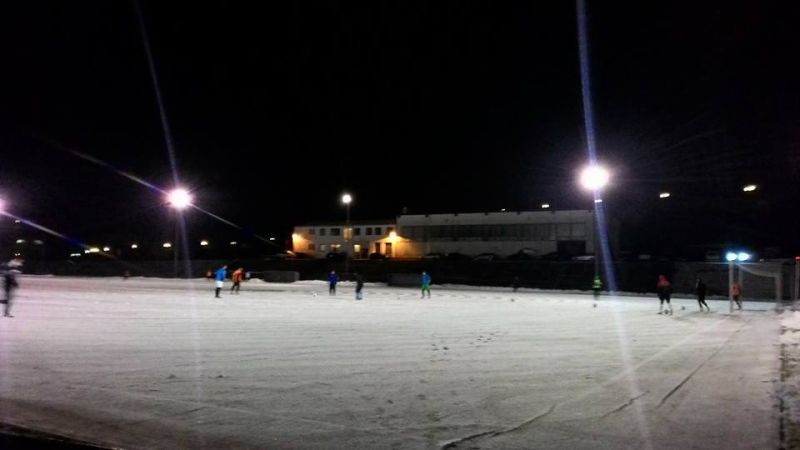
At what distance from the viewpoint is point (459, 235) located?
76938 mm

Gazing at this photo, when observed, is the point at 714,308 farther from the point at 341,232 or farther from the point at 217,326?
the point at 341,232

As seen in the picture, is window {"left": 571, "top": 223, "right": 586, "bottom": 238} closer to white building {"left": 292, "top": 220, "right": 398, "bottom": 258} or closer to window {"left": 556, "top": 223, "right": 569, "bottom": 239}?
window {"left": 556, "top": 223, "right": 569, "bottom": 239}

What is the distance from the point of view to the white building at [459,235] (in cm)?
6994

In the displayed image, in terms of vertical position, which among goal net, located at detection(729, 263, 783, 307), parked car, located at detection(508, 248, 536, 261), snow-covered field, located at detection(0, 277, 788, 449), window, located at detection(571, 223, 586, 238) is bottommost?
snow-covered field, located at detection(0, 277, 788, 449)

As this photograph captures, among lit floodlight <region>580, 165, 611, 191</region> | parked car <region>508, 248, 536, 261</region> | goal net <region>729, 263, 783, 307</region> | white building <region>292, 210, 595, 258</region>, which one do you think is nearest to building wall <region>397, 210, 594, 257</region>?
white building <region>292, 210, 595, 258</region>

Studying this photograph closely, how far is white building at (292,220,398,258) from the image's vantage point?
81.7m

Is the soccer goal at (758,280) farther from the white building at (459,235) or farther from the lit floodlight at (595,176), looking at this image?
the white building at (459,235)

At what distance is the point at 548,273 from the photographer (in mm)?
50781

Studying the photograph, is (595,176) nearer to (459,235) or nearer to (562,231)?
(562,231)

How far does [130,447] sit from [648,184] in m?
Answer: 74.9

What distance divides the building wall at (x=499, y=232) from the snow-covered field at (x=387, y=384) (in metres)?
49.6

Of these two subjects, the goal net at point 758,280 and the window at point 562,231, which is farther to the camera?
the window at point 562,231

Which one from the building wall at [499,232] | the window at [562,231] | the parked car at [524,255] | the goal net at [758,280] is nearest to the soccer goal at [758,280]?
the goal net at [758,280]

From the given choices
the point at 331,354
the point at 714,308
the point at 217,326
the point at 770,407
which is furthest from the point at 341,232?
the point at 770,407
